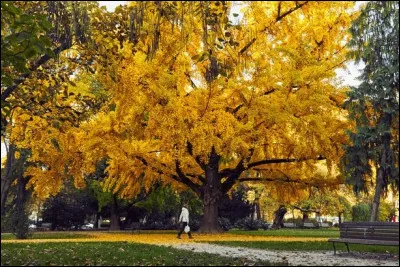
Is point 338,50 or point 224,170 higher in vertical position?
point 338,50

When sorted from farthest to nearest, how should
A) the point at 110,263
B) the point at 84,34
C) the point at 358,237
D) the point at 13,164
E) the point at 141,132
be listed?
1. the point at 13,164
2. the point at 141,132
3. the point at 358,237
4. the point at 84,34
5. the point at 110,263

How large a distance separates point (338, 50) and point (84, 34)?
15.8 m

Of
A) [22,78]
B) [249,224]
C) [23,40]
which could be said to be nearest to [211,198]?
[22,78]

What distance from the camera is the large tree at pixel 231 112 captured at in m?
17.3

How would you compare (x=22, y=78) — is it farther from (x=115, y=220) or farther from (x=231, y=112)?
(x=115, y=220)

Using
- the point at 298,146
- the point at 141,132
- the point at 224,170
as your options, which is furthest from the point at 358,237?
the point at 224,170

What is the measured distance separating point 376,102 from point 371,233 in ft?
20.9

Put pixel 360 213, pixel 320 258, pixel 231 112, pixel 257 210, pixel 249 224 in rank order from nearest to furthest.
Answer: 1. pixel 320 258
2. pixel 231 112
3. pixel 249 224
4. pixel 360 213
5. pixel 257 210

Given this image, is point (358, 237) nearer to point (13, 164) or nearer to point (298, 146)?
point (298, 146)

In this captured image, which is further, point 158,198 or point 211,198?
point 158,198

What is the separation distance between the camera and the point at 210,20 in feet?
24.6

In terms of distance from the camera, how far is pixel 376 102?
1535 centimetres

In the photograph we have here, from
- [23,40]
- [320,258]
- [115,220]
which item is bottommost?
[320,258]

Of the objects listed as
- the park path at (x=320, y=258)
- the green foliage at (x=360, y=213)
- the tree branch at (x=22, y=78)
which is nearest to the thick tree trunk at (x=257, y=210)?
the green foliage at (x=360, y=213)
